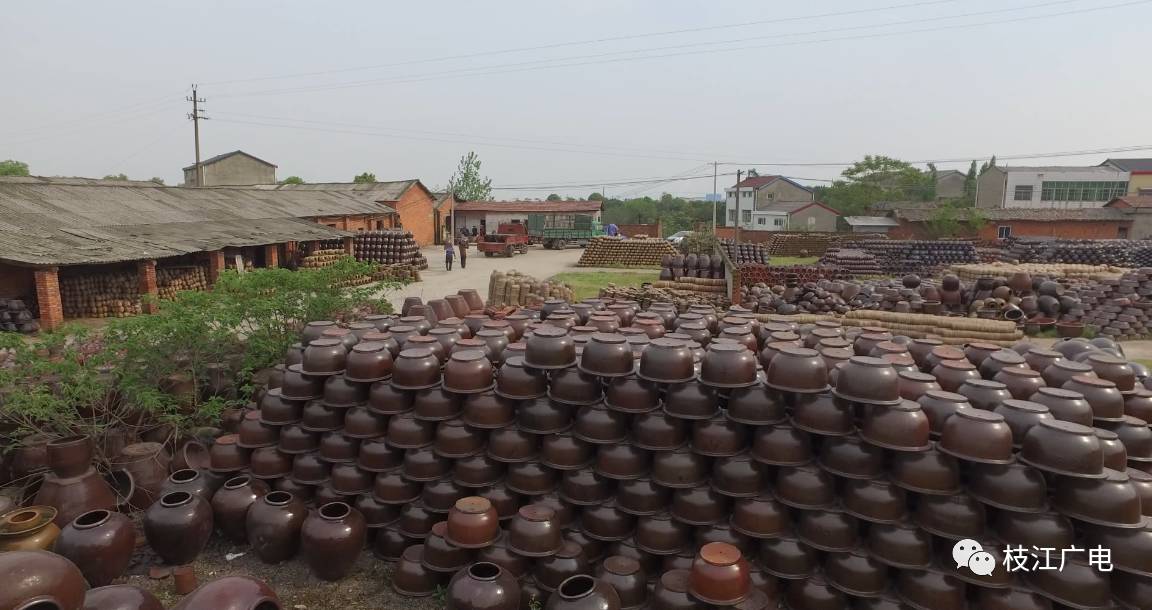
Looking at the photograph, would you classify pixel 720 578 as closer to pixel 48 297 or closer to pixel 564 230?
pixel 48 297

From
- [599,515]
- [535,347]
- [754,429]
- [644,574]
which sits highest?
[535,347]

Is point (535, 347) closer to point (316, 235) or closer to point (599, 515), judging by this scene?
point (599, 515)

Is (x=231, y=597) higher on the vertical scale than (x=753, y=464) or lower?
lower

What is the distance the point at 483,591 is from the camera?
4.21 meters

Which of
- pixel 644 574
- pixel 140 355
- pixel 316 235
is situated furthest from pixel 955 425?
pixel 316 235

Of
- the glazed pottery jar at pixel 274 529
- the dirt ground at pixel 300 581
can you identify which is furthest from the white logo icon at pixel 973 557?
the glazed pottery jar at pixel 274 529

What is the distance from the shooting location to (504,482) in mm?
5219

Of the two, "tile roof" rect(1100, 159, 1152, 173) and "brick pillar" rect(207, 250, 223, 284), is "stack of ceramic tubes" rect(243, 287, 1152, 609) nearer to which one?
"brick pillar" rect(207, 250, 223, 284)

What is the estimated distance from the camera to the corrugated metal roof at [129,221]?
44.7 feet

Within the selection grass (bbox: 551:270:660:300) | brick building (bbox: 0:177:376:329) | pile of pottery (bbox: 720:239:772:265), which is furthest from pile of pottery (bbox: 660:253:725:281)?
brick building (bbox: 0:177:376:329)

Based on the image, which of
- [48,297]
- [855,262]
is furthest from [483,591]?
[855,262]

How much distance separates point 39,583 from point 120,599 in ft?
1.35

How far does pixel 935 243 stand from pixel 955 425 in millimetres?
26331

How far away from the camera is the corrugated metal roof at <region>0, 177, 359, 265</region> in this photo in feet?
44.7
